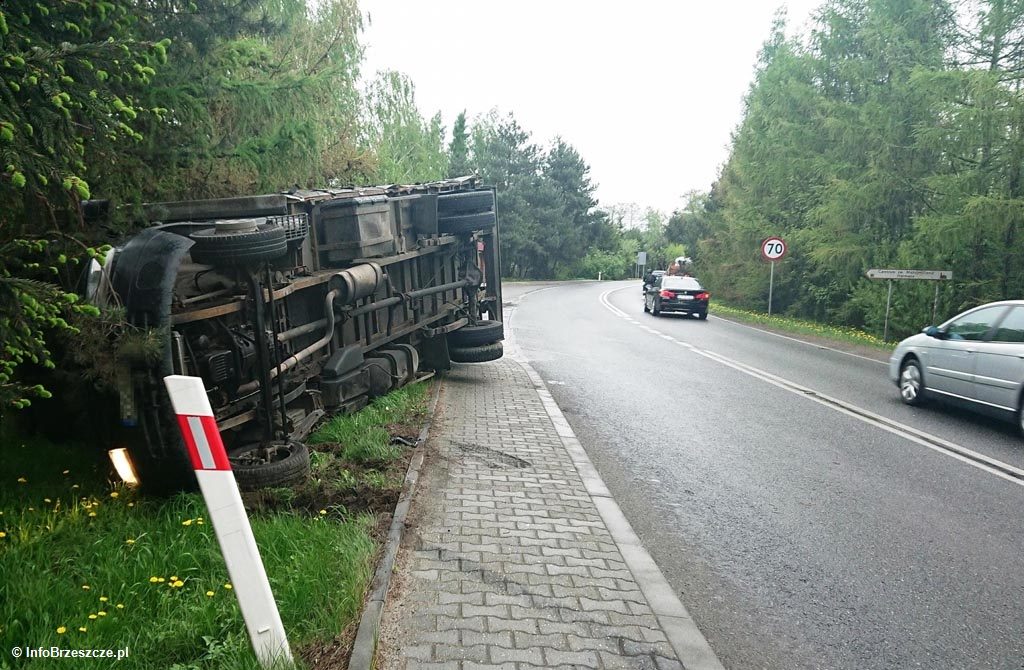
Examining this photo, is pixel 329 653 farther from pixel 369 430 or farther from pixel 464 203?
pixel 464 203

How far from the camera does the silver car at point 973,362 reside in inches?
321

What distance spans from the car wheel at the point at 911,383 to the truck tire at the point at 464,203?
6.52m

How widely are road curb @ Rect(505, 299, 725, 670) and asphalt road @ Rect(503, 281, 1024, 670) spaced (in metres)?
0.11

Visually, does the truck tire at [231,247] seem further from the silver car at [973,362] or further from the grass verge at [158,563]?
the silver car at [973,362]

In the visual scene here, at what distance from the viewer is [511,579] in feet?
13.6

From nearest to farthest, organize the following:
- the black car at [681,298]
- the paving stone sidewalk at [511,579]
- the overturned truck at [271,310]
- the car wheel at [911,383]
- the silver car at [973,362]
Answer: the paving stone sidewalk at [511,579], the overturned truck at [271,310], the silver car at [973,362], the car wheel at [911,383], the black car at [681,298]

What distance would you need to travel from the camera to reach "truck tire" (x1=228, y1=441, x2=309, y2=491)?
4918 mm

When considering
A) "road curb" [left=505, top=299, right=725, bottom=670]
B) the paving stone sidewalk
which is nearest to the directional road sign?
"road curb" [left=505, top=299, right=725, bottom=670]

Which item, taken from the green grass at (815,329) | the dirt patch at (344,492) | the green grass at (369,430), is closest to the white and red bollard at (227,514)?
the dirt patch at (344,492)

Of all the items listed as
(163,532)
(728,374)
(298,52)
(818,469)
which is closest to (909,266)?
(728,374)

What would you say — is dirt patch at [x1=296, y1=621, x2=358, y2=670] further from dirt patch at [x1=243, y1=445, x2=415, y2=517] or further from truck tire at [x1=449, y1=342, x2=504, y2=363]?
truck tire at [x1=449, y1=342, x2=504, y2=363]

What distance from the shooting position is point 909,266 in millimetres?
19359

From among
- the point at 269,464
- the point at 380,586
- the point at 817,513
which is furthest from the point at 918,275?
the point at 380,586

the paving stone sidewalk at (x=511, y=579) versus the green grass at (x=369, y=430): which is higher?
the green grass at (x=369, y=430)
